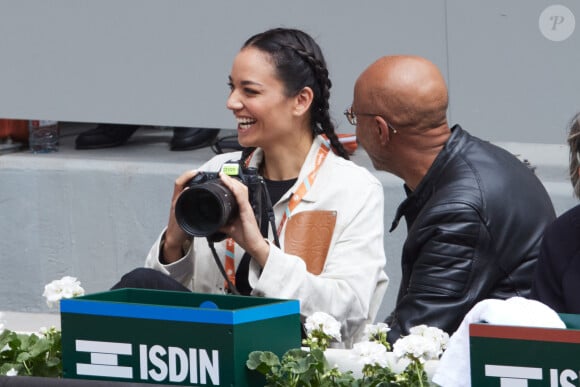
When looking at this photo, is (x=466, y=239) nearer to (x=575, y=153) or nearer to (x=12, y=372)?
(x=575, y=153)

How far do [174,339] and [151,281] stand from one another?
815 millimetres

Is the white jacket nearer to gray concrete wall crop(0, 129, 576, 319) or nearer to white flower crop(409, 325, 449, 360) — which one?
white flower crop(409, 325, 449, 360)

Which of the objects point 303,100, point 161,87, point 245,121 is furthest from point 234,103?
point 161,87

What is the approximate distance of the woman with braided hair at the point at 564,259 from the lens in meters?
2.50

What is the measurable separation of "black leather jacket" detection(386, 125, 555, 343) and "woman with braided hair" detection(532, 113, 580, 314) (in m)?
0.21

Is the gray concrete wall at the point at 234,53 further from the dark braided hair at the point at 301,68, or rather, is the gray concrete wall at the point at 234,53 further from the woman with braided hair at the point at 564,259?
the woman with braided hair at the point at 564,259

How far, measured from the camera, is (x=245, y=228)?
2.84m

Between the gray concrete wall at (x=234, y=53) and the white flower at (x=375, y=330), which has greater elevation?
the gray concrete wall at (x=234, y=53)

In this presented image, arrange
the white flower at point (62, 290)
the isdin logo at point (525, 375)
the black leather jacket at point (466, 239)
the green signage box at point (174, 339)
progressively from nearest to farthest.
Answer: the isdin logo at point (525, 375) < the green signage box at point (174, 339) < the white flower at point (62, 290) < the black leather jacket at point (466, 239)

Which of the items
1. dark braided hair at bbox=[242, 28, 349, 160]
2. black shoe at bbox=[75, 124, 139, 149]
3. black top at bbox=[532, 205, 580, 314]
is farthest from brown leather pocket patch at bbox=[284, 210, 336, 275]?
black shoe at bbox=[75, 124, 139, 149]

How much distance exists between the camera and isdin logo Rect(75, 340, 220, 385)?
2.04 m

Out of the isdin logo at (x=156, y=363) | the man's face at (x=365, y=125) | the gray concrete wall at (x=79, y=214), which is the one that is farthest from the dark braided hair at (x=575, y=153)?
the gray concrete wall at (x=79, y=214)

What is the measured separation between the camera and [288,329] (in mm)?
2154

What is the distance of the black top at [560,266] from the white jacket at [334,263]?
0.57m
